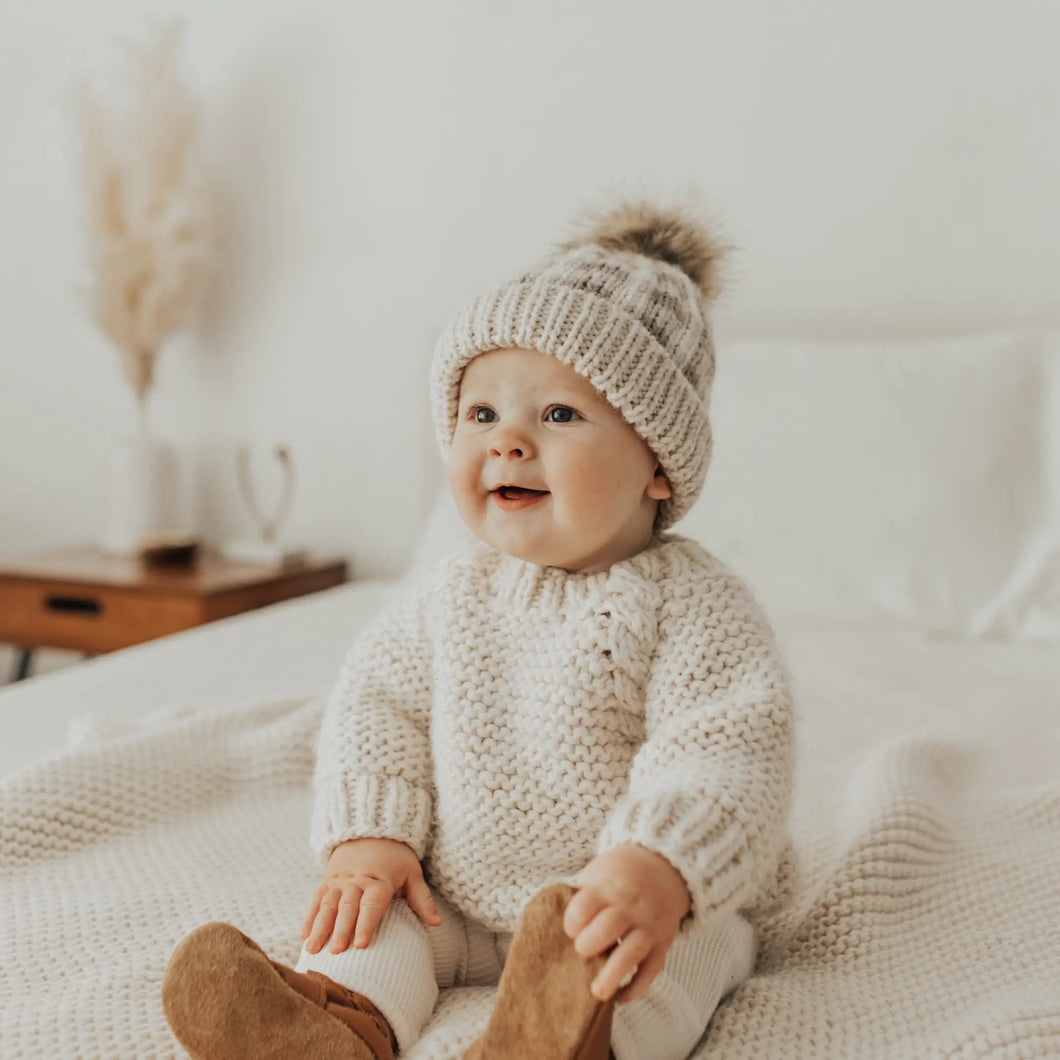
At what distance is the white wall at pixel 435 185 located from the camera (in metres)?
1.92

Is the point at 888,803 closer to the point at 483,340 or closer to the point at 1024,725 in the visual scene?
the point at 1024,725

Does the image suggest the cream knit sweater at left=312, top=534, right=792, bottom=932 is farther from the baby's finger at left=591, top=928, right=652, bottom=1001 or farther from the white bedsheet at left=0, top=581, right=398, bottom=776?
the white bedsheet at left=0, top=581, right=398, bottom=776

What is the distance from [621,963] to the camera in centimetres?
57

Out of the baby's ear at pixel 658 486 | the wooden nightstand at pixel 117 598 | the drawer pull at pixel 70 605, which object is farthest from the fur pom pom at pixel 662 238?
the drawer pull at pixel 70 605

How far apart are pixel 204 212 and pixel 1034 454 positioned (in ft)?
5.73

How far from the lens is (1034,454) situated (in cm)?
167

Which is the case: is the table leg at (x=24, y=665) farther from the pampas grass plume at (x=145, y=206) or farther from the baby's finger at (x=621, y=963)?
the baby's finger at (x=621, y=963)

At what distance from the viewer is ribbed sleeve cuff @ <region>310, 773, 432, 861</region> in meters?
0.79

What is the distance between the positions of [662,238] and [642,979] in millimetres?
617

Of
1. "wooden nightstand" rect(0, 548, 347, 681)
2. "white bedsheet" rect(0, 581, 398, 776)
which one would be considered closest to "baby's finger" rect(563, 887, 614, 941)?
"white bedsheet" rect(0, 581, 398, 776)

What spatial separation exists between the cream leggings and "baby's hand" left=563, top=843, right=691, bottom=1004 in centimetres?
6

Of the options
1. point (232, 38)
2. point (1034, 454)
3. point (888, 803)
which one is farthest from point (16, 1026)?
point (232, 38)

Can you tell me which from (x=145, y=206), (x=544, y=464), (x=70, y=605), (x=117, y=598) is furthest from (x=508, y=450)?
(x=145, y=206)

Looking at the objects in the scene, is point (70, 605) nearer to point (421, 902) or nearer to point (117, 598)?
point (117, 598)
